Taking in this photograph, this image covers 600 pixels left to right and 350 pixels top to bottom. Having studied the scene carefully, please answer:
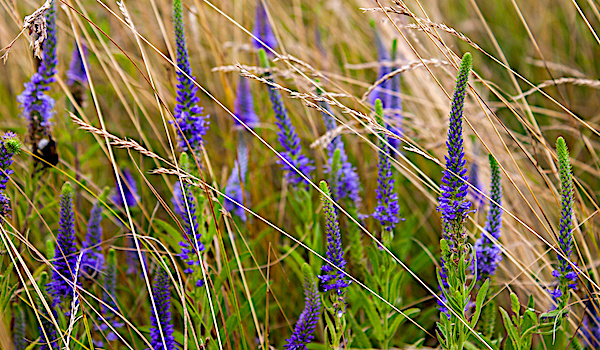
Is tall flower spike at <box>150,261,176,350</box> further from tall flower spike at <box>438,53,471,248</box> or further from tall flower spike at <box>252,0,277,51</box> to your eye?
tall flower spike at <box>252,0,277,51</box>

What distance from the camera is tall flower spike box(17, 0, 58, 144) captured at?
2379mm

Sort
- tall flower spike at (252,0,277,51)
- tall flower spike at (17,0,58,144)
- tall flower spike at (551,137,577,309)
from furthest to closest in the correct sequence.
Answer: tall flower spike at (252,0,277,51) < tall flower spike at (17,0,58,144) < tall flower spike at (551,137,577,309)

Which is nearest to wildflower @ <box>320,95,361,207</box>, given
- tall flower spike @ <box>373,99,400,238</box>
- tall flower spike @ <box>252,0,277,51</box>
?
tall flower spike @ <box>373,99,400,238</box>

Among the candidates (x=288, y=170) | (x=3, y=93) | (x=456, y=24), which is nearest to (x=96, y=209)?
(x=288, y=170)

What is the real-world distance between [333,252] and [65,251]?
112 cm

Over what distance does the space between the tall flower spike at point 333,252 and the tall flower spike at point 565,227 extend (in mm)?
777

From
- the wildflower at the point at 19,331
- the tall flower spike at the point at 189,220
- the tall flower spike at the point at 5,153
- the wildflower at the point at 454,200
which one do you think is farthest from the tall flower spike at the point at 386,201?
the wildflower at the point at 19,331

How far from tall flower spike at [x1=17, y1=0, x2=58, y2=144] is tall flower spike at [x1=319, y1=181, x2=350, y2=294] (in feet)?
4.92

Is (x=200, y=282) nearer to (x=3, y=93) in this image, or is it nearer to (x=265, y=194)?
(x=265, y=194)

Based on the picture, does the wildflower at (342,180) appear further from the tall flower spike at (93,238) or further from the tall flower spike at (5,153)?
the tall flower spike at (5,153)

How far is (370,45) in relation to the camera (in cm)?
487

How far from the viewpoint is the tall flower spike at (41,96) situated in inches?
93.7

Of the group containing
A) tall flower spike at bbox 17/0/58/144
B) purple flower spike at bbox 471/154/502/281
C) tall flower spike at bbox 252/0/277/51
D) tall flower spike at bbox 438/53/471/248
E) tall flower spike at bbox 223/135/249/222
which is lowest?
purple flower spike at bbox 471/154/502/281

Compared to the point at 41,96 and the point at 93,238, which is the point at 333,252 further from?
the point at 41,96
